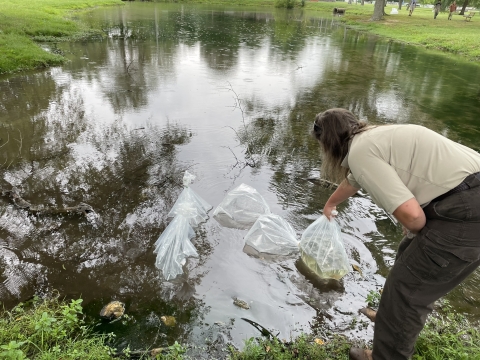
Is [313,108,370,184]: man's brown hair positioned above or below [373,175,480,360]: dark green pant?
above

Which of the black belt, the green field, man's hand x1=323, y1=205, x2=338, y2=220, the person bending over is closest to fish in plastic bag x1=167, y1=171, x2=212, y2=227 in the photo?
man's hand x1=323, y1=205, x2=338, y2=220

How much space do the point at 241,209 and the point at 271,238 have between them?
0.59 metres

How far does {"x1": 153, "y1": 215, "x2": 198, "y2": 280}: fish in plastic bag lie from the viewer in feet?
9.33

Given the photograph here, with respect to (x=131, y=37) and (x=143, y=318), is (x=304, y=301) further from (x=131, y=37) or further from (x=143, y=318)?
(x=131, y=37)

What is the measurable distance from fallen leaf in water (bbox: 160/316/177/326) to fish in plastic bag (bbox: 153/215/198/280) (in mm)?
398

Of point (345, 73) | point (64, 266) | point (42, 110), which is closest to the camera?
point (64, 266)

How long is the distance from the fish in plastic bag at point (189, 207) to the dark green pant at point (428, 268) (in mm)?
2068

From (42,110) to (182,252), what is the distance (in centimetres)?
503

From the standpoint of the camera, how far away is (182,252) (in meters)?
2.97

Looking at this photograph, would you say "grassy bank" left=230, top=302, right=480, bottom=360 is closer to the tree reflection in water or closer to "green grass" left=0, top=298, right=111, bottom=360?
the tree reflection in water

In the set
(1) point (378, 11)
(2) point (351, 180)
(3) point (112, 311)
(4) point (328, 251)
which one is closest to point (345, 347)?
(4) point (328, 251)

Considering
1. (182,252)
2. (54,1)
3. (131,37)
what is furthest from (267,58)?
(54,1)

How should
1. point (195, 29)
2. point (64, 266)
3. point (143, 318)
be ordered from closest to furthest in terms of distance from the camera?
point (143, 318) < point (64, 266) < point (195, 29)

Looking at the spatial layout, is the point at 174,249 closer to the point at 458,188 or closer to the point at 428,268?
the point at 428,268
